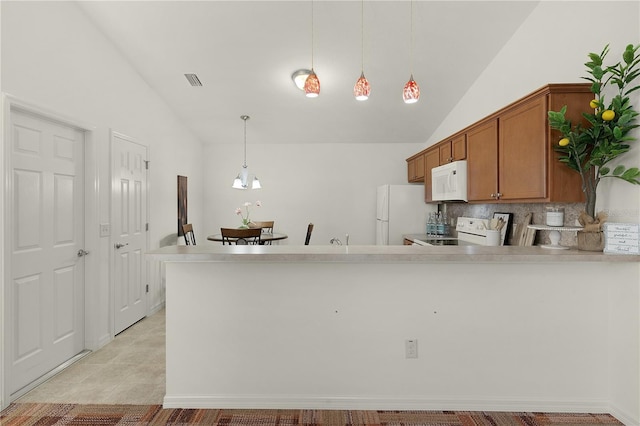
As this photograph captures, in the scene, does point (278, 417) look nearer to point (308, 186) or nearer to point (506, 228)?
point (506, 228)

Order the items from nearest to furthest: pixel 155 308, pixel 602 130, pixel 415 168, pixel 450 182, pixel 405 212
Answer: pixel 602 130 < pixel 450 182 < pixel 155 308 < pixel 405 212 < pixel 415 168

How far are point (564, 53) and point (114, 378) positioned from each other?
159 inches

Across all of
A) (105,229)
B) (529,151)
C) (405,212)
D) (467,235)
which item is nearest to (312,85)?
(529,151)

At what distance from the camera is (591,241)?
2059 millimetres

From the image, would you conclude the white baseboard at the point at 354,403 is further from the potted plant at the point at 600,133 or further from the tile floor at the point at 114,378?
the potted plant at the point at 600,133

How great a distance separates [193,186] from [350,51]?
3255 millimetres

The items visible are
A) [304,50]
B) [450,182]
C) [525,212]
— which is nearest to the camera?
[525,212]

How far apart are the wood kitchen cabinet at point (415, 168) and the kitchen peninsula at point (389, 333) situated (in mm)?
2934

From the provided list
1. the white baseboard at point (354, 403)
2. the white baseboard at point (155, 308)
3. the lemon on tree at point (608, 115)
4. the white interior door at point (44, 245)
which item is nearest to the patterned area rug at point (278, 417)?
the white baseboard at point (354, 403)

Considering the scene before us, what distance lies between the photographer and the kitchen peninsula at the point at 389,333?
209cm

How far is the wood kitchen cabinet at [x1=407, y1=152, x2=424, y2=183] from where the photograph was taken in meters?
4.93

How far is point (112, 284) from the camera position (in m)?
3.30

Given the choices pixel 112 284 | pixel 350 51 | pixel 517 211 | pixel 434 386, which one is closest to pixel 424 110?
pixel 350 51

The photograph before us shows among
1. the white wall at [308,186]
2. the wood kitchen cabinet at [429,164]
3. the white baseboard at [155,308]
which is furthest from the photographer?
the white wall at [308,186]
